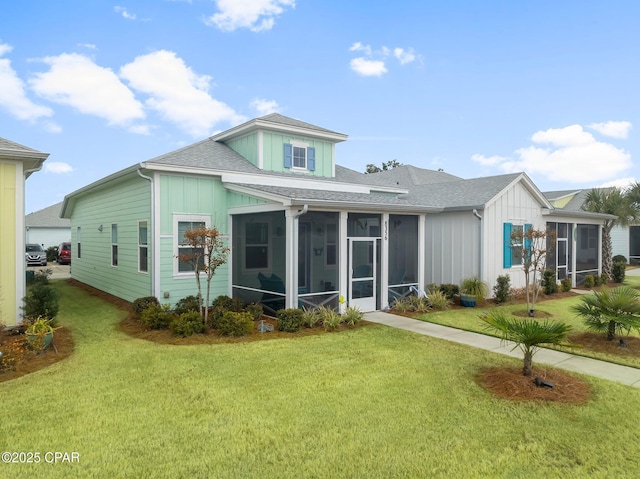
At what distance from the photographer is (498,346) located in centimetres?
794

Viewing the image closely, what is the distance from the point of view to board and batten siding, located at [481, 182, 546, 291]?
44.9ft

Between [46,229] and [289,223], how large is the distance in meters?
35.4

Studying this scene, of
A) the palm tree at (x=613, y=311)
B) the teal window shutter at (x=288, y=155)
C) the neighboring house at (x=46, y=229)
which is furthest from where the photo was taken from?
the neighboring house at (x=46, y=229)

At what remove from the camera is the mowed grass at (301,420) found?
369 centimetres

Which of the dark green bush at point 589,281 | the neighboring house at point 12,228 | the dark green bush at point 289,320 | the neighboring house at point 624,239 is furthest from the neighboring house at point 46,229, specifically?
the neighboring house at point 624,239

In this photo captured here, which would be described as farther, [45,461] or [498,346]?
[498,346]

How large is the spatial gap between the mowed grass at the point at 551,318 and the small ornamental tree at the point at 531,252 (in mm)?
505

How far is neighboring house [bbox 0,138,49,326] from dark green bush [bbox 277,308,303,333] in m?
5.55

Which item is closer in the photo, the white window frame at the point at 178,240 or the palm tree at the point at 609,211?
the white window frame at the point at 178,240

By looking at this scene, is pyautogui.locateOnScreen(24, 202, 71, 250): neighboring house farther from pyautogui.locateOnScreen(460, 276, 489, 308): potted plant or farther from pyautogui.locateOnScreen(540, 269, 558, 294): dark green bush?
pyautogui.locateOnScreen(540, 269, 558, 294): dark green bush

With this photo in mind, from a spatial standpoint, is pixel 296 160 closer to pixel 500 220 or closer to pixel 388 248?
pixel 388 248

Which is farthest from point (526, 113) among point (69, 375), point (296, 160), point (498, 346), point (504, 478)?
point (69, 375)

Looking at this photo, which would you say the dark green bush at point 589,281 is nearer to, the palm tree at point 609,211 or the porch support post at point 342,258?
the palm tree at point 609,211

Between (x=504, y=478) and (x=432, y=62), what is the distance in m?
15.8
